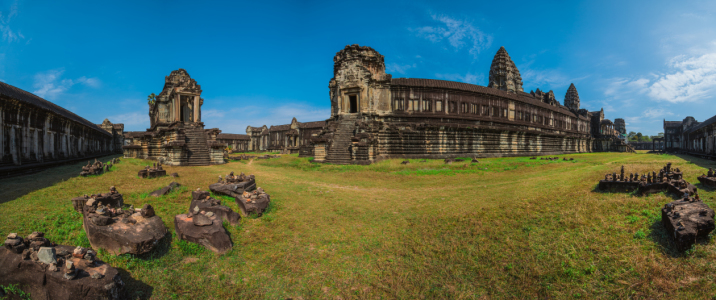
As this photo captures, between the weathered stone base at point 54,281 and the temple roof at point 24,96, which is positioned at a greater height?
the temple roof at point 24,96

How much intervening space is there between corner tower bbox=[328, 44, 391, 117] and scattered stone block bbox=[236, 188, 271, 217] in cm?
1751

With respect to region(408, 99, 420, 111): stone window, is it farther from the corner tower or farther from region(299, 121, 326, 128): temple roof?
region(299, 121, 326, 128): temple roof

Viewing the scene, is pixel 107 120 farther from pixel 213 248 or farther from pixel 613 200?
pixel 613 200

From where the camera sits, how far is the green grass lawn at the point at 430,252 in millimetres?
3836

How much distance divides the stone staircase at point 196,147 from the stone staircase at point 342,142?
10.1 meters

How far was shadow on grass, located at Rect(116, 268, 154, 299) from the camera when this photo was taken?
3617 mm

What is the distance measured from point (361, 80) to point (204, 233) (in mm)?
20997

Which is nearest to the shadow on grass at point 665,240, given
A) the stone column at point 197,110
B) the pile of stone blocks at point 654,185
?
the pile of stone blocks at point 654,185

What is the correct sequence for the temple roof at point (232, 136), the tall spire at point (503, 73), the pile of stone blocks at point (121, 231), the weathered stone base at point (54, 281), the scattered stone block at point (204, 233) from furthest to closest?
the temple roof at point (232, 136) → the tall spire at point (503, 73) → the scattered stone block at point (204, 233) → the pile of stone blocks at point (121, 231) → the weathered stone base at point (54, 281)

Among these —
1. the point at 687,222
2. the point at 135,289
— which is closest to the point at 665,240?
the point at 687,222

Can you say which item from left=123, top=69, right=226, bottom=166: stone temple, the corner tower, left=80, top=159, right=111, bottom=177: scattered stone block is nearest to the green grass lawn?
left=80, top=159, right=111, bottom=177: scattered stone block

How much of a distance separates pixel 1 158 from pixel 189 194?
12475 millimetres

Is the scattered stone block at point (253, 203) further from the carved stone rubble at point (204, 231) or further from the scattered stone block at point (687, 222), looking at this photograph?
the scattered stone block at point (687, 222)

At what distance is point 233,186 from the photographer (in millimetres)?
8578
